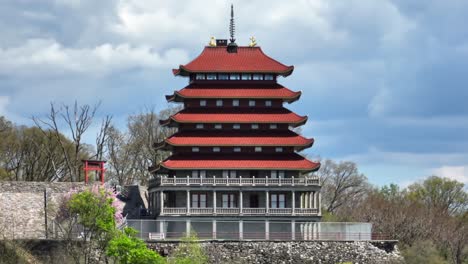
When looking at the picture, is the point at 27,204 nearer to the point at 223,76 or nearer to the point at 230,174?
the point at 230,174

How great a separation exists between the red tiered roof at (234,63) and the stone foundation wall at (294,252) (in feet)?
57.7

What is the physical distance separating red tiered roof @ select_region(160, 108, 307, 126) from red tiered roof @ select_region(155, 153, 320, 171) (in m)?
2.98

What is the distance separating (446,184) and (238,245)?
51.6 m

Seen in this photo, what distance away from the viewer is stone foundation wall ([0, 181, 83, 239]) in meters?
83.3

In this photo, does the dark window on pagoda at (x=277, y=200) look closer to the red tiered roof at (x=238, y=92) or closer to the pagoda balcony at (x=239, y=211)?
the pagoda balcony at (x=239, y=211)

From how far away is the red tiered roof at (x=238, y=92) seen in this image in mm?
93250

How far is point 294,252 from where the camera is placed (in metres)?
84.5

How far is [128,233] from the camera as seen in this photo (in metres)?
76.5

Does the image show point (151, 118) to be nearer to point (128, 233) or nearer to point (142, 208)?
point (142, 208)

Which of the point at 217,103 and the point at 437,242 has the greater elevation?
the point at 217,103

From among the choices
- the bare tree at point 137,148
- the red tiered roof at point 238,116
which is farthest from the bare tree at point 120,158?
the red tiered roof at point 238,116

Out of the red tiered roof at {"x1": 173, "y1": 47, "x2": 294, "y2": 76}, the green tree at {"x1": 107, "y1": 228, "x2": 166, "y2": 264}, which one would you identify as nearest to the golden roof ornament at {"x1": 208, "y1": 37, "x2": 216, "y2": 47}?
the red tiered roof at {"x1": 173, "y1": 47, "x2": 294, "y2": 76}

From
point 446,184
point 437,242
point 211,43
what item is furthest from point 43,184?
point 446,184

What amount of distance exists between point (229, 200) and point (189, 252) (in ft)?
43.2
